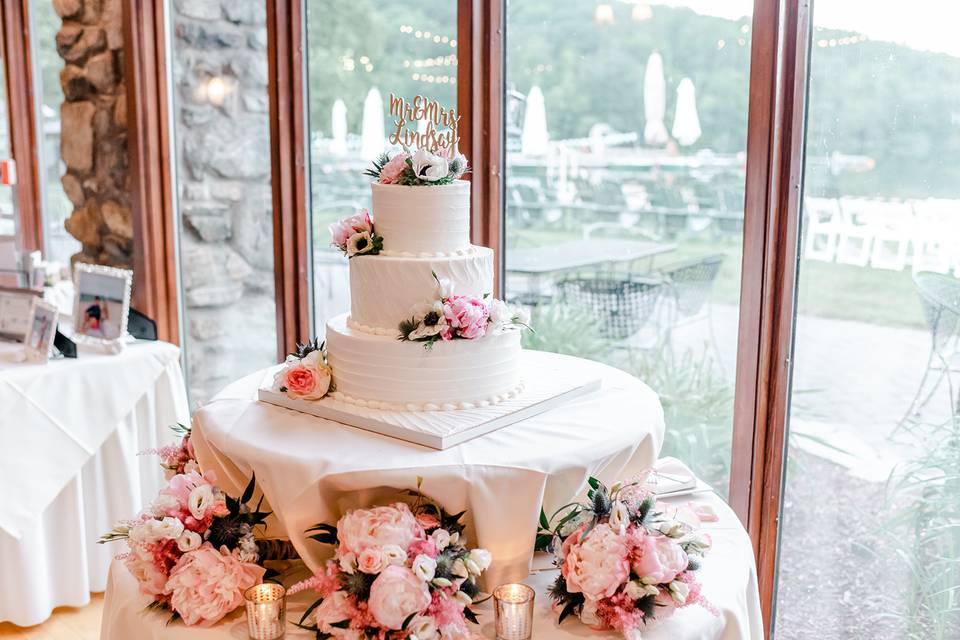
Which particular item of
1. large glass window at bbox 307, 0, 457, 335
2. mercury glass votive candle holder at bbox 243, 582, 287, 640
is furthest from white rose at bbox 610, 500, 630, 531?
large glass window at bbox 307, 0, 457, 335

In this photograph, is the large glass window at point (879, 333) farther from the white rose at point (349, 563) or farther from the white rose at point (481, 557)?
the white rose at point (349, 563)

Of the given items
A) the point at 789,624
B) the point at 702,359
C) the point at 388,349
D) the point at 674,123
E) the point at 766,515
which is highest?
the point at 674,123

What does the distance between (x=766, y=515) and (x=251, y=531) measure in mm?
1323

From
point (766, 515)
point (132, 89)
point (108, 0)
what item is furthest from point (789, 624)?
point (108, 0)

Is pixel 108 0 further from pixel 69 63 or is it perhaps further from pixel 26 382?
pixel 26 382

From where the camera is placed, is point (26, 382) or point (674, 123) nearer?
point (674, 123)

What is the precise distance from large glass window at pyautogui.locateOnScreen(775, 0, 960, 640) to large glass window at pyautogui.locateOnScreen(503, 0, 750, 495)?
21cm

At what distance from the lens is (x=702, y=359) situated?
2.48 m

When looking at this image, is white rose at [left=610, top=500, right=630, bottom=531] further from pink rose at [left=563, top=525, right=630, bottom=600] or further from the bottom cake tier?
the bottom cake tier

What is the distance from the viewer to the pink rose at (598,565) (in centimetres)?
151

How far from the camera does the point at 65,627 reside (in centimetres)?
292

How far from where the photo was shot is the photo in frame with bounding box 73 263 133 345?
307 centimetres

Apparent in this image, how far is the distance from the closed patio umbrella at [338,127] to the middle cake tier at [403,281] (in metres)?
1.58

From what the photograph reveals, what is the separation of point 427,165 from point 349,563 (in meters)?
0.77
